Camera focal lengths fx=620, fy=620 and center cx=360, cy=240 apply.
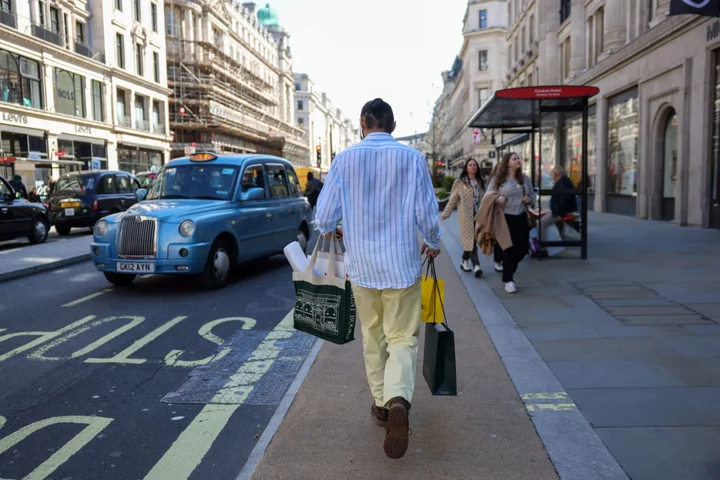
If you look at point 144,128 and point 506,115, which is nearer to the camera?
point 506,115

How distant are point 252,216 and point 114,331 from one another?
3.51 meters

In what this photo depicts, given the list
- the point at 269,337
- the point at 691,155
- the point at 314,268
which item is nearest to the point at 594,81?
the point at 691,155

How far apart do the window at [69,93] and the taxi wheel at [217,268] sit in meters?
32.2

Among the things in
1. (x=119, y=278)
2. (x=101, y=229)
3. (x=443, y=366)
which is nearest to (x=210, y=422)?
(x=443, y=366)

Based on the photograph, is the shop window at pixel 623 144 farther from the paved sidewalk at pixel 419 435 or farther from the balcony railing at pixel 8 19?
the balcony railing at pixel 8 19

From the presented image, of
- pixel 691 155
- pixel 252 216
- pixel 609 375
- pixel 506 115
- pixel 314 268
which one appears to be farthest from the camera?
pixel 691 155

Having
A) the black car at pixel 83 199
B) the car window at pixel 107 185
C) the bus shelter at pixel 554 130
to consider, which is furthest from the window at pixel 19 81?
the bus shelter at pixel 554 130

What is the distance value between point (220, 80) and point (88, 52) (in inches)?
1162

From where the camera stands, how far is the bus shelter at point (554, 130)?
32.3 feet

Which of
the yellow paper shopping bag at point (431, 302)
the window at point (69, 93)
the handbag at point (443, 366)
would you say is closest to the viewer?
the handbag at point (443, 366)

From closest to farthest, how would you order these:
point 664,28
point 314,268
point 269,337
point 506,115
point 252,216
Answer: point 314,268 < point 269,337 < point 252,216 < point 506,115 < point 664,28

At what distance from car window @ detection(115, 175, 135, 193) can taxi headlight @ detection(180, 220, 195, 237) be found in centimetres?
1256

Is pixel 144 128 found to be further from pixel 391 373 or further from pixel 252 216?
pixel 391 373

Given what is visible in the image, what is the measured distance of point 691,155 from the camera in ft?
51.2
